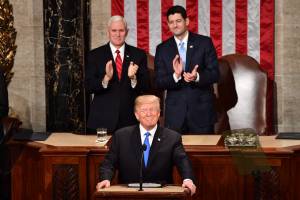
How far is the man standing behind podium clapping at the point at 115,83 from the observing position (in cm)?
690

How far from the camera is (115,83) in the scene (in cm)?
693

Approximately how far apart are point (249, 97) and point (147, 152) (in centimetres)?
295

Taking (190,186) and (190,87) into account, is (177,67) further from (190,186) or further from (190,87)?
(190,186)

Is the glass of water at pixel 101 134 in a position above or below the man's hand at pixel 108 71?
below

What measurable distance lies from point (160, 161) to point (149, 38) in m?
3.62

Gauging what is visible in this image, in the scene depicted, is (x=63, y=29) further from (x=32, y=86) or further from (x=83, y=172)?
(x=83, y=172)

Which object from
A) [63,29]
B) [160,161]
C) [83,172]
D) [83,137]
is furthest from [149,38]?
[160,161]

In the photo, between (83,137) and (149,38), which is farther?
(149,38)

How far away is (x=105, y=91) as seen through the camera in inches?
273

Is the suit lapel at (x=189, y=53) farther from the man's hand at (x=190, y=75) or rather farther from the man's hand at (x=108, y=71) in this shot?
the man's hand at (x=108, y=71)

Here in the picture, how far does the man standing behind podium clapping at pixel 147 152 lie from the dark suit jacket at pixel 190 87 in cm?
126

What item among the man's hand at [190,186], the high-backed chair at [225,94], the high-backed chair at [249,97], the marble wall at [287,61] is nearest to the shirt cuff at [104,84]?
the man's hand at [190,186]

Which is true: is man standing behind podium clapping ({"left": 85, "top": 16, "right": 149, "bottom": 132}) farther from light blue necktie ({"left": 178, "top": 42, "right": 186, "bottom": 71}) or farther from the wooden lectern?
the wooden lectern

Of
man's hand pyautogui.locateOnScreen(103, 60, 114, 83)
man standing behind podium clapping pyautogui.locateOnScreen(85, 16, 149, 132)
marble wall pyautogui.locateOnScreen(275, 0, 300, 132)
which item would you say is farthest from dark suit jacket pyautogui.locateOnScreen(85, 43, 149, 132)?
marble wall pyautogui.locateOnScreen(275, 0, 300, 132)
